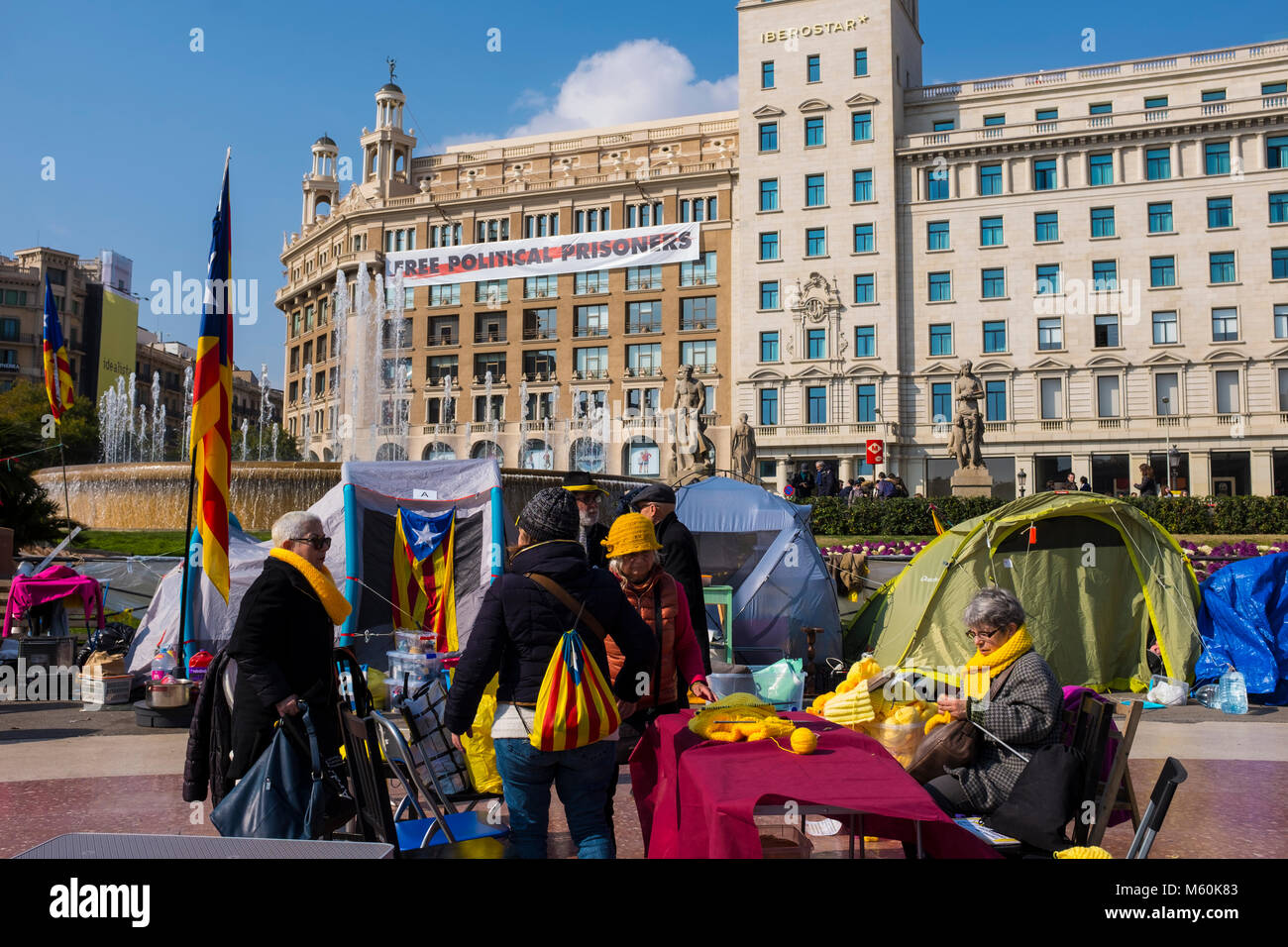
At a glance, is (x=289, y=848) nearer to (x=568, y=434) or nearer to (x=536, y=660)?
(x=536, y=660)

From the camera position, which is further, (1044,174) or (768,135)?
(768,135)

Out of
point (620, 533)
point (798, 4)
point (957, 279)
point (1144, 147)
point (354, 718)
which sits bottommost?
point (354, 718)

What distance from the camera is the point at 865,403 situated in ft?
164

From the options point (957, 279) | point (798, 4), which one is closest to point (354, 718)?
point (957, 279)

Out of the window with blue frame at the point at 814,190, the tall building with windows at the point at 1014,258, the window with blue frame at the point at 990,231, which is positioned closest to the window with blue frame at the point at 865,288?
the tall building with windows at the point at 1014,258

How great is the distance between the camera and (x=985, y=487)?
26.1 m

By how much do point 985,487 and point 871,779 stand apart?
79.1 feet

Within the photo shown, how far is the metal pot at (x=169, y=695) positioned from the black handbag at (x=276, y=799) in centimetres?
486

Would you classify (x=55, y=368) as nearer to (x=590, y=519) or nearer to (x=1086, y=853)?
(x=590, y=519)

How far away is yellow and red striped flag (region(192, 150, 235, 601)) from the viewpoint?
7.62m

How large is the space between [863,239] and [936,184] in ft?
15.9

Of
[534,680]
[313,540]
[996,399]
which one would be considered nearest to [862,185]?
[996,399]
